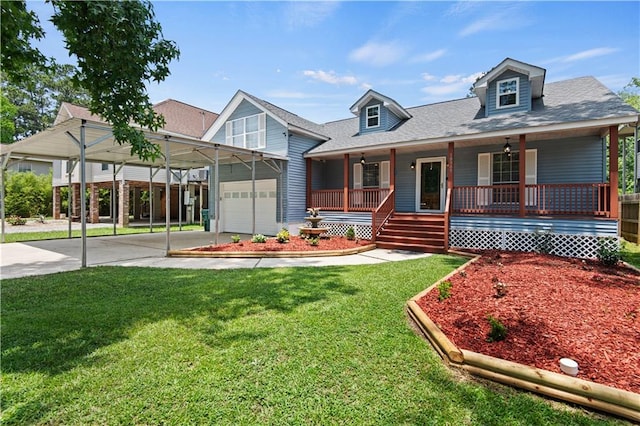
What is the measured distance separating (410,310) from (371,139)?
31.2ft

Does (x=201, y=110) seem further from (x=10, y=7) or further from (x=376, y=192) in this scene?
(x=10, y=7)

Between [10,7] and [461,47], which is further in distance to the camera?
[461,47]

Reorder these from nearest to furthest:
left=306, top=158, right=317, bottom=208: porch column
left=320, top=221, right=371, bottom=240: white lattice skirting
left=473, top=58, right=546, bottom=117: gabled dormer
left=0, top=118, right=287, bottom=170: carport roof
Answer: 1. left=0, top=118, right=287, bottom=170: carport roof
2. left=473, top=58, right=546, bottom=117: gabled dormer
3. left=320, top=221, right=371, bottom=240: white lattice skirting
4. left=306, top=158, right=317, bottom=208: porch column

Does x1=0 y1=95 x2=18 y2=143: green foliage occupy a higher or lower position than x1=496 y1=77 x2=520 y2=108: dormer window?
higher

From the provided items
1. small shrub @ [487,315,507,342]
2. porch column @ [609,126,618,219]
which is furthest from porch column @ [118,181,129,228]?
porch column @ [609,126,618,219]

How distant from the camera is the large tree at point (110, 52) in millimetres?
3363

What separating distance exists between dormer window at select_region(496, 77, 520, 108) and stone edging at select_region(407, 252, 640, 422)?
10762 millimetres

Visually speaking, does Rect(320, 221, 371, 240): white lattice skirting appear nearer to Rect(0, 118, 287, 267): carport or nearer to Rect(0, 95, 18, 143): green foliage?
Rect(0, 118, 287, 267): carport

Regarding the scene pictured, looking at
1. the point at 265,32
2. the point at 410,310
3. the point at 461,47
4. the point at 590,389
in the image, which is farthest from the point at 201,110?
the point at 590,389

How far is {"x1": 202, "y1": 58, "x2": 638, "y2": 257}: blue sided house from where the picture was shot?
8.69 m

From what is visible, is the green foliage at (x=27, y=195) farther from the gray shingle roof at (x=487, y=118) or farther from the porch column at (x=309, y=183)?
the gray shingle roof at (x=487, y=118)

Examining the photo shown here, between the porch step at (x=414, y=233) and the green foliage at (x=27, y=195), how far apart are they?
85.4ft

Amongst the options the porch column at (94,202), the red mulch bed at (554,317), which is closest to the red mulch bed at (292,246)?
the red mulch bed at (554,317)

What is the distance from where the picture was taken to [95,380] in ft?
8.56
